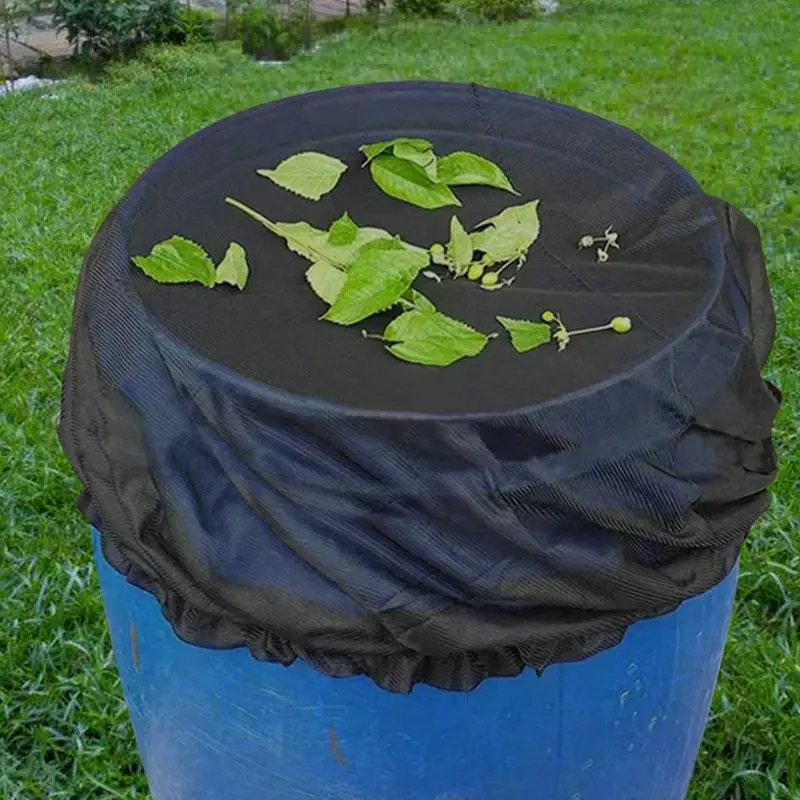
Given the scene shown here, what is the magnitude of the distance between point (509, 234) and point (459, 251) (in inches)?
3.2

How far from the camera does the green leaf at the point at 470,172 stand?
1.74 meters

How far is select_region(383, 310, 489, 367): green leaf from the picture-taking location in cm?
140

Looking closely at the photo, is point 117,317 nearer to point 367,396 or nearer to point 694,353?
point 367,396

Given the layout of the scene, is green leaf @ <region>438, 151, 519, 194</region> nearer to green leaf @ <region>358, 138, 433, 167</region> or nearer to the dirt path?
green leaf @ <region>358, 138, 433, 167</region>

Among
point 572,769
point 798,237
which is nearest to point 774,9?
point 798,237

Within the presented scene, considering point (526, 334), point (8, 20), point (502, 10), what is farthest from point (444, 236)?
point (502, 10)

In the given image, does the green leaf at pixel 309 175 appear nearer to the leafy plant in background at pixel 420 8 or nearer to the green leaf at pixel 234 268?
the green leaf at pixel 234 268

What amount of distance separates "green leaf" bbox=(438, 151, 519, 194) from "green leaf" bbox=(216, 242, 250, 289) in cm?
35

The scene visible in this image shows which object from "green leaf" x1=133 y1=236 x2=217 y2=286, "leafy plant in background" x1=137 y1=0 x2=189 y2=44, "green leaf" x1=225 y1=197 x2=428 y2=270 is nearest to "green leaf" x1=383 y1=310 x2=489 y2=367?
"green leaf" x1=225 y1=197 x2=428 y2=270

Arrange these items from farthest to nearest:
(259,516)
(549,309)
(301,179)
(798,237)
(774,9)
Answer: (774,9), (798,237), (301,179), (549,309), (259,516)

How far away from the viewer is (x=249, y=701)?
143cm

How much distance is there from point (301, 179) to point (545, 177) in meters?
0.37

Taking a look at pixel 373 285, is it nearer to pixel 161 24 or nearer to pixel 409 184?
pixel 409 184

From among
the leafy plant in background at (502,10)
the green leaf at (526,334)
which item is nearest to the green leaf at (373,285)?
the green leaf at (526,334)
